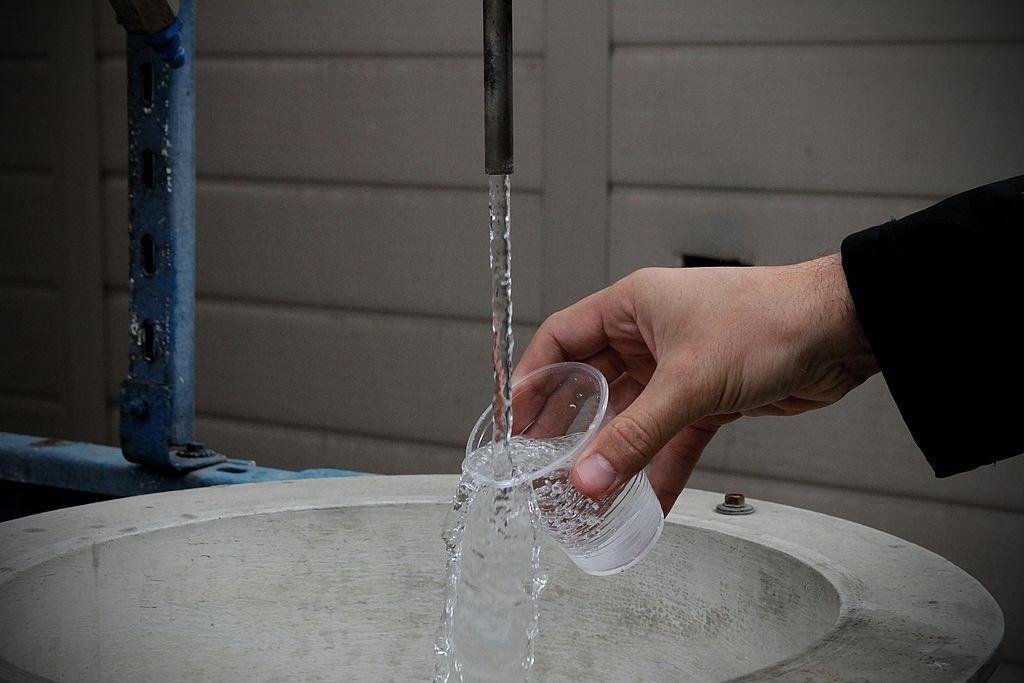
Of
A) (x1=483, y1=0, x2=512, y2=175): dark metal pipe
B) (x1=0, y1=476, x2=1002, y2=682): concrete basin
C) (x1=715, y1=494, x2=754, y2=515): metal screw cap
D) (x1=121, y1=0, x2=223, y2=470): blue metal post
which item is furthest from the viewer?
(x1=121, y1=0, x2=223, y2=470): blue metal post

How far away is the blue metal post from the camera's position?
1738 mm

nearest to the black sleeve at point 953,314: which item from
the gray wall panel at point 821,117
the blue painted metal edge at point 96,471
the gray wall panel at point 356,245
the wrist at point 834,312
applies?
the wrist at point 834,312

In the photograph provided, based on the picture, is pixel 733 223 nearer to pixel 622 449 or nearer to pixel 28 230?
pixel 622 449

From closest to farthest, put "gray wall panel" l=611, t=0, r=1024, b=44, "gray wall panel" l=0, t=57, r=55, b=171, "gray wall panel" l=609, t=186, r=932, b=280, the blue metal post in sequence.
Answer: the blue metal post → "gray wall panel" l=611, t=0, r=1024, b=44 → "gray wall panel" l=609, t=186, r=932, b=280 → "gray wall panel" l=0, t=57, r=55, b=171

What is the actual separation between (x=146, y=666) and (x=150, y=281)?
800 millimetres

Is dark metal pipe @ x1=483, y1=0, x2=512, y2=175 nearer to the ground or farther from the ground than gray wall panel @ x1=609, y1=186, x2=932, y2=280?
farther from the ground

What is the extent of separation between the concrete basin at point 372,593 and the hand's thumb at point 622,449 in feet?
0.81

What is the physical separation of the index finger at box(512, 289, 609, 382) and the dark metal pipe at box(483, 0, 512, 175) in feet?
1.23

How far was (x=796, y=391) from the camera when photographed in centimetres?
104

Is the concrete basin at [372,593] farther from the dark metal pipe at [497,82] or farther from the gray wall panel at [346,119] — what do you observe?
the gray wall panel at [346,119]

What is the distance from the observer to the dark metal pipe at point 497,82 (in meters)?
0.82

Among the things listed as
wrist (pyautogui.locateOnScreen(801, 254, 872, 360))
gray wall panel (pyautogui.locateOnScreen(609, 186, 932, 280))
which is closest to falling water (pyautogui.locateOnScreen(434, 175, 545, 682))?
wrist (pyautogui.locateOnScreen(801, 254, 872, 360))

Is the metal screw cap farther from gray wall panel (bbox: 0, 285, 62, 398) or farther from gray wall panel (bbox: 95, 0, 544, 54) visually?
gray wall panel (bbox: 0, 285, 62, 398)

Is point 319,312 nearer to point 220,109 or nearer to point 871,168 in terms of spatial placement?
point 220,109
